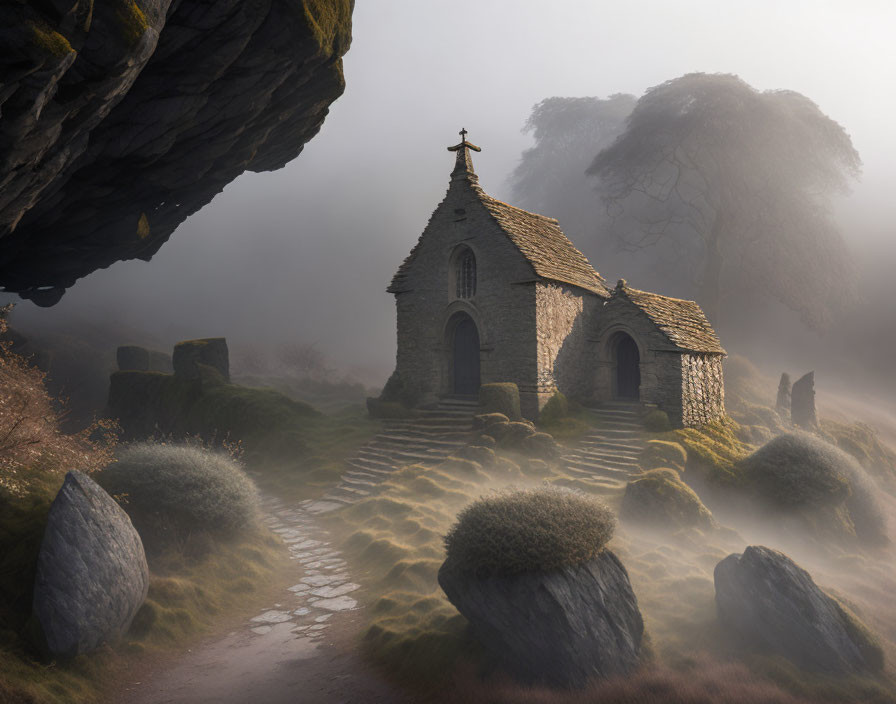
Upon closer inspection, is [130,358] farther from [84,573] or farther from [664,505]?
[664,505]

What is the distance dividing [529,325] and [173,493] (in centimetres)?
1203

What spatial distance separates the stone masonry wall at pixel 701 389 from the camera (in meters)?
16.7

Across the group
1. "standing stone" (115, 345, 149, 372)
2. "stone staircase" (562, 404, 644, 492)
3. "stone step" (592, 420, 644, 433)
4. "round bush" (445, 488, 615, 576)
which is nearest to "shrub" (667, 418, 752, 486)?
"stone step" (592, 420, 644, 433)

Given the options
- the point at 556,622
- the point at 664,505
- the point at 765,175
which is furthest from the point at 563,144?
the point at 556,622

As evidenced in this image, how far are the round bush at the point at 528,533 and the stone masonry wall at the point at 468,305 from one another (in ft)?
36.2

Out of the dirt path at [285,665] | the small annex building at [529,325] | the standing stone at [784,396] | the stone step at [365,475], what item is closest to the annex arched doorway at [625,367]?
the small annex building at [529,325]

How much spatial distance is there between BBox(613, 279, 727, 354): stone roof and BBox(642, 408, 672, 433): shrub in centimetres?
221

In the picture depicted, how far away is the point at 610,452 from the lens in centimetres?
1528

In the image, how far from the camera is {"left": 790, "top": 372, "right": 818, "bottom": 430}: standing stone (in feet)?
73.6

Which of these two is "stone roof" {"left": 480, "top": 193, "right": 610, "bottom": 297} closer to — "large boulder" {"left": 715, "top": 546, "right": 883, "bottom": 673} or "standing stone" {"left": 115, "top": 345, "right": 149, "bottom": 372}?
"large boulder" {"left": 715, "top": 546, "right": 883, "bottom": 673}

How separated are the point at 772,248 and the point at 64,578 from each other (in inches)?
1412

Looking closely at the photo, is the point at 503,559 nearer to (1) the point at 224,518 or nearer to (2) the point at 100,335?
(1) the point at 224,518

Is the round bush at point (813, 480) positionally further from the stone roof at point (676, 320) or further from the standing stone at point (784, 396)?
the standing stone at point (784, 396)

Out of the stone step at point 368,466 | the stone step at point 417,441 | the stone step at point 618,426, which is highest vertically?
the stone step at point 618,426
